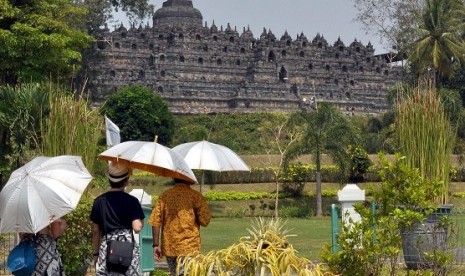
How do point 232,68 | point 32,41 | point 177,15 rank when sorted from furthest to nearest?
point 177,15 → point 232,68 → point 32,41

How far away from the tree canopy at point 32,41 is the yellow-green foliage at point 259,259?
13507 mm

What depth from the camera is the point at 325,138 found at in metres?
33.5

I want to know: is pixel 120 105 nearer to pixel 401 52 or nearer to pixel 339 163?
pixel 401 52

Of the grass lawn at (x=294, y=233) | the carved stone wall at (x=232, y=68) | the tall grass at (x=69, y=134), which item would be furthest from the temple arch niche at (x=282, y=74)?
the tall grass at (x=69, y=134)

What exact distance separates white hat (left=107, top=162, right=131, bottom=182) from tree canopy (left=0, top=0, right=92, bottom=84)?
12628 mm

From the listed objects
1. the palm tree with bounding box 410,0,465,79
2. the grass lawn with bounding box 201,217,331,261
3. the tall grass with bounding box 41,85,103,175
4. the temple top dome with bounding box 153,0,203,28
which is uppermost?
the temple top dome with bounding box 153,0,203,28

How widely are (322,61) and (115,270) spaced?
6919cm

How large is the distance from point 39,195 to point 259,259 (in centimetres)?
203

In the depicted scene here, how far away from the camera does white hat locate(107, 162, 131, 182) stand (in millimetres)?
8280

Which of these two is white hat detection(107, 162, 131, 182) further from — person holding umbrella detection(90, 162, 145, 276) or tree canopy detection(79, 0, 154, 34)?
tree canopy detection(79, 0, 154, 34)

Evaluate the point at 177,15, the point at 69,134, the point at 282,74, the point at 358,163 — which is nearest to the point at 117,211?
the point at 69,134

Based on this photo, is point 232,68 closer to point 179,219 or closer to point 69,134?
point 69,134

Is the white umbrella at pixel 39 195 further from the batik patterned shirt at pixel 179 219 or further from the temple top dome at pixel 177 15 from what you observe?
the temple top dome at pixel 177 15

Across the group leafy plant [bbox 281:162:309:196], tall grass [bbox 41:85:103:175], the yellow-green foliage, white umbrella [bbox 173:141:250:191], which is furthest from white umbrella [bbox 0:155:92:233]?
leafy plant [bbox 281:162:309:196]
